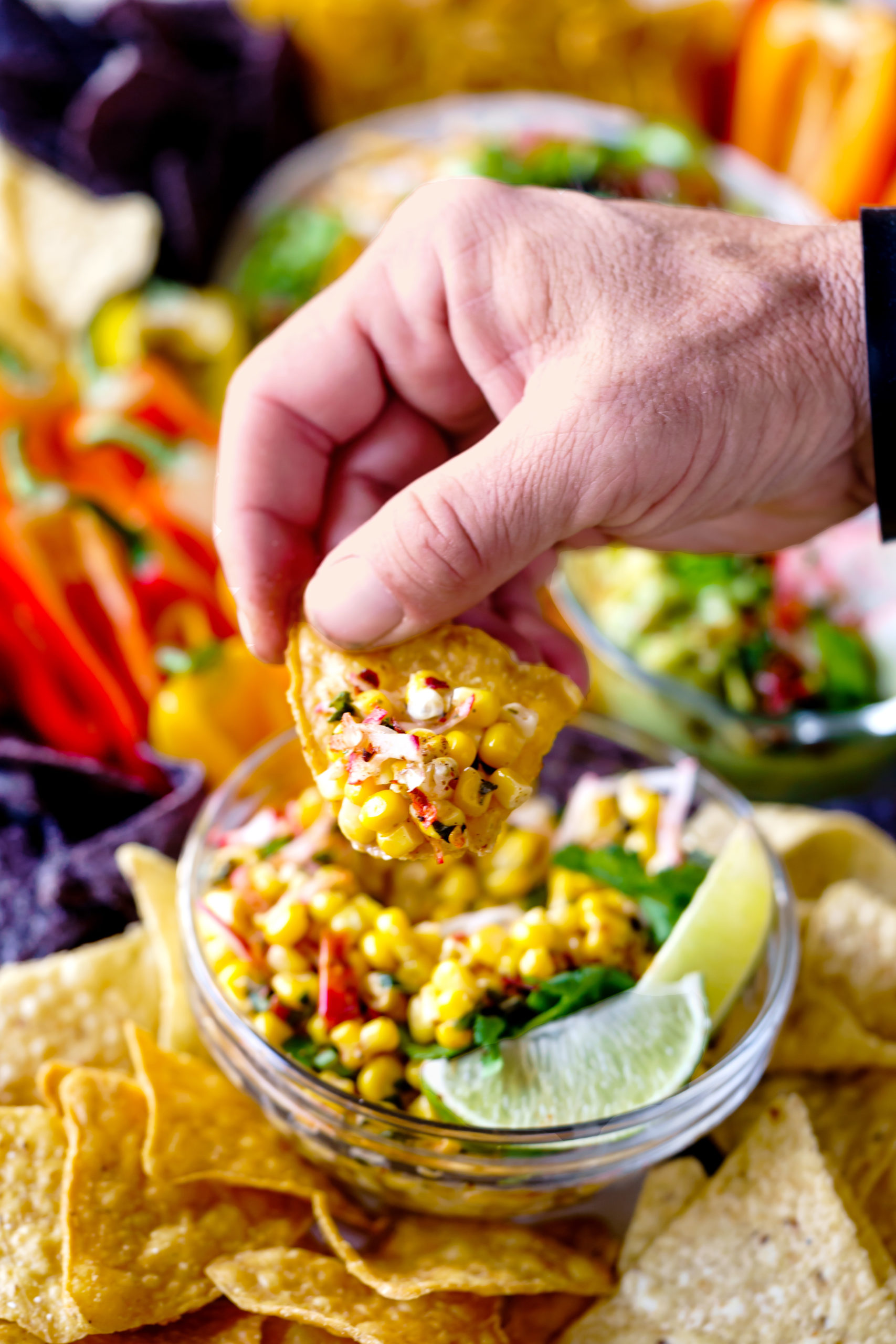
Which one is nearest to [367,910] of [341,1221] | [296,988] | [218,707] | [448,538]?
[296,988]

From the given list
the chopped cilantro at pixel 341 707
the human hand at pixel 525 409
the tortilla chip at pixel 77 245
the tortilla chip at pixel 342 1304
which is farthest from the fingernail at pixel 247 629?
the tortilla chip at pixel 77 245

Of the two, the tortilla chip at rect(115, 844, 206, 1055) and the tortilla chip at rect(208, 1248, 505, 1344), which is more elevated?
the tortilla chip at rect(115, 844, 206, 1055)

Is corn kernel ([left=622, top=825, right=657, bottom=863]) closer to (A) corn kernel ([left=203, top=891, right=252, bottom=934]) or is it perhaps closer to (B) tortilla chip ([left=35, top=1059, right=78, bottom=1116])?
(A) corn kernel ([left=203, top=891, right=252, bottom=934])

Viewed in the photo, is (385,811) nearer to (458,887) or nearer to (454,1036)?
(454,1036)

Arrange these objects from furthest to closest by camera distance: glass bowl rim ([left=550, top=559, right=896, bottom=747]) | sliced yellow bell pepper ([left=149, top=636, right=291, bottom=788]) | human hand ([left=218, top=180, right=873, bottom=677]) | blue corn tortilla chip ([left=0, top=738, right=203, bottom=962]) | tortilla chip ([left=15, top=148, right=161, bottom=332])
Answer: tortilla chip ([left=15, top=148, right=161, bottom=332]) < glass bowl rim ([left=550, top=559, right=896, bottom=747]) < sliced yellow bell pepper ([left=149, top=636, right=291, bottom=788]) < blue corn tortilla chip ([left=0, top=738, right=203, bottom=962]) < human hand ([left=218, top=180, right=873, bottom=677])

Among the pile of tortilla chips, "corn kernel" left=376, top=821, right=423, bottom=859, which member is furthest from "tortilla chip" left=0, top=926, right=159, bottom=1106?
"corn kernel" left=376, top=821, right=423, bottom=859

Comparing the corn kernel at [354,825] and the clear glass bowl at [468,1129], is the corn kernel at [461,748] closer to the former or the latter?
the corn kernel at [354,825]

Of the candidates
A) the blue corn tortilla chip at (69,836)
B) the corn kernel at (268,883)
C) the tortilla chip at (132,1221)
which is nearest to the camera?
the tortilla chip at (132,1221)

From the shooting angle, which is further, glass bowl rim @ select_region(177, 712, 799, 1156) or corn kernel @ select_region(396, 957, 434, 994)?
corn kernel @ select_region(396, 957, 434, 994)

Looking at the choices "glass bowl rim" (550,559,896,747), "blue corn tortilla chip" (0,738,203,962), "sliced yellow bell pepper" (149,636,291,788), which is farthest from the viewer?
"glass bowl rim" (550,559,896,747)
